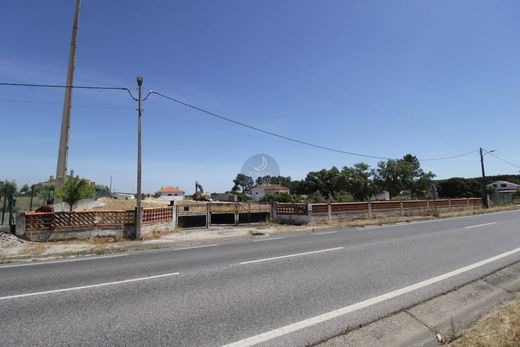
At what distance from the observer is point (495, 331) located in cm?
342

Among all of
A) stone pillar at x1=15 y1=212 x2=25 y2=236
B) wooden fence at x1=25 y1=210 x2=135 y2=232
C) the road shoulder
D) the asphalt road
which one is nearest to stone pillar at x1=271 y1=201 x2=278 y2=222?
wooden fence at x1=25 y1=210 x2=135 y2=232

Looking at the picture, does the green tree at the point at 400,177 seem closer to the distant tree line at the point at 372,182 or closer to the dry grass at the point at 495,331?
the distant tree line at the point at 372,182

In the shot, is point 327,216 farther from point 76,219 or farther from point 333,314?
point 333,314

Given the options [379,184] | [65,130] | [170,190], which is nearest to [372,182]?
[379,184]

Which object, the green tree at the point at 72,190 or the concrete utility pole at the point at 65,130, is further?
the concrete utility pole at the point at 65,130

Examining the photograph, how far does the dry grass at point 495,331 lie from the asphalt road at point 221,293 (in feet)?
3.23

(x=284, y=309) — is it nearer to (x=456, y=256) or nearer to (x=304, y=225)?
(x=456, y=256)

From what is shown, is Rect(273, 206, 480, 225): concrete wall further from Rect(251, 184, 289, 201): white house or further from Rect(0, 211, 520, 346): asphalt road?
Rect(251, 184, 289, 201): white house

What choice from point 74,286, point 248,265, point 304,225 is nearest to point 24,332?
point 74,286

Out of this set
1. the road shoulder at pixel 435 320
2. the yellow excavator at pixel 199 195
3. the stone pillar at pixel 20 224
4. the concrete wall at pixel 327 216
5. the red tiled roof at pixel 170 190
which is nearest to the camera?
the road shoulder at pixel 435 320

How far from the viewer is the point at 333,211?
67.6 ft

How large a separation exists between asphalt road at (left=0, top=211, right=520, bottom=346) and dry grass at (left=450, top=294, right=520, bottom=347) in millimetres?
985

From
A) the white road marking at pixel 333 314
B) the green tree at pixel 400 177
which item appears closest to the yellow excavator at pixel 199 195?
the green tree at pixel 400 177

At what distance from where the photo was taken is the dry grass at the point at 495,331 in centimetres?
315
